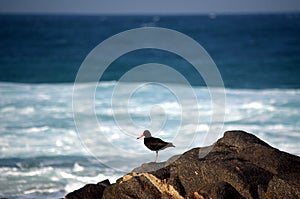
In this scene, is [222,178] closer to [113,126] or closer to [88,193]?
[88,193]

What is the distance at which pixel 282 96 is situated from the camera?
3073 centimetres

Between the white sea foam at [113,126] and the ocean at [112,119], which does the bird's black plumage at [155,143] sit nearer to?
the ocean at [112,119]

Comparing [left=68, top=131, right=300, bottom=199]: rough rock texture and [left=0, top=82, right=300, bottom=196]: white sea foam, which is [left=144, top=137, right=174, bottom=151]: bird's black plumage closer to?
[left=68, top=131, right=300, bottom=199]: rough rock texture

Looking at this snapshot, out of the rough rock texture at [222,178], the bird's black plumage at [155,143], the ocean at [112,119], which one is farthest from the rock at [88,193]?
the ocean at [112,119]

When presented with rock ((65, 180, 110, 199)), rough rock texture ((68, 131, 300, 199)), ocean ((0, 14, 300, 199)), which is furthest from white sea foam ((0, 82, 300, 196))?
rough rock texture ((68, 131, 300, 199))

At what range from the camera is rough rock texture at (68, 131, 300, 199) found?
343 inches

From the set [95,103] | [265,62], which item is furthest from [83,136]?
[265,62]

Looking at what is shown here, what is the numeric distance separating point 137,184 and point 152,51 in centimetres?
5207

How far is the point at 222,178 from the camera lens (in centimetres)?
906

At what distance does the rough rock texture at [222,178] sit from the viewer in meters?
8.72

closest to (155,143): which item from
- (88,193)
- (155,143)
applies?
(155,143)

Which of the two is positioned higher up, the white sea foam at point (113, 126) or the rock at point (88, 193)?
the white sea foam at point (113, 126)

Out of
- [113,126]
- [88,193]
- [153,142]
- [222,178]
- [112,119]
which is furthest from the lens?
[112,119]

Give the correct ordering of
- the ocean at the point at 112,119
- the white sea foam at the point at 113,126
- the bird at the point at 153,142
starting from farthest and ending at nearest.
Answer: the ocean at the point at 112,119 < the white sea foam at the point at 113,126 < the bird at the point at 153,142
